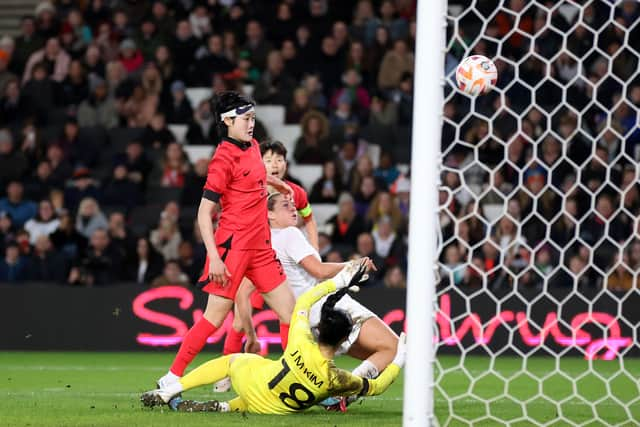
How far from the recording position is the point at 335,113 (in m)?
15.5

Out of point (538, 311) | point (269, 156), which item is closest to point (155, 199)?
point (538, 311)

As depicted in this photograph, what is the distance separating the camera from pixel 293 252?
7.23 metres

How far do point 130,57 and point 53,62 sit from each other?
1069 mm

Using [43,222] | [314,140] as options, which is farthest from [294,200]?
[314,140]

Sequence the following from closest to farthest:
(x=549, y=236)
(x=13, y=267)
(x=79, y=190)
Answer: (x=549, y=236) → (x=13, y=267) → (x=79, y=190)

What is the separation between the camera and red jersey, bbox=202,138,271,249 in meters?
6.69

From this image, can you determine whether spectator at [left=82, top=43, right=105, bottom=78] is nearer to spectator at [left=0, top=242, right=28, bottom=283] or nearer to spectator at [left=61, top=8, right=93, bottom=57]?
spectator at [left=61, top=8, right=93, bottom=57]

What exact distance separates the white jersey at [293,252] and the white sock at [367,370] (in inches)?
35.8

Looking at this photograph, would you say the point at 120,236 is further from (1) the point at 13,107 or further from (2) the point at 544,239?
(2) the point at 544,239

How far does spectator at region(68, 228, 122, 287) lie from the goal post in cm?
362

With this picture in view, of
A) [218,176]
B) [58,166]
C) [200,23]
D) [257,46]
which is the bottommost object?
[58,166]

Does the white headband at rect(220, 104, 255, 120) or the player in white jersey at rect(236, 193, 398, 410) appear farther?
the white headband at rect(220, 104, 255, 120)

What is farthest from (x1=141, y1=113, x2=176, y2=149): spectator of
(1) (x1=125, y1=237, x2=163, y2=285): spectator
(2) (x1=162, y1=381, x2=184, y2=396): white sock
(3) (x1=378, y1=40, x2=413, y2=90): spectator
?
(2) (x1=162, y1=381, x2=184, y2=396): white sock

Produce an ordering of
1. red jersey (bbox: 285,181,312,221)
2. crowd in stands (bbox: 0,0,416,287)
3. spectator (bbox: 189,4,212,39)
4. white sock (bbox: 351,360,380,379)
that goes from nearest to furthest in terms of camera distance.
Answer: white sock (bbox: 351,360,380,379) → red jersey (bbox: 285,181,312,221) → crowd in stands (bbox: 0,0,416,287) → spectator (bbox: 189,4,212,39)
